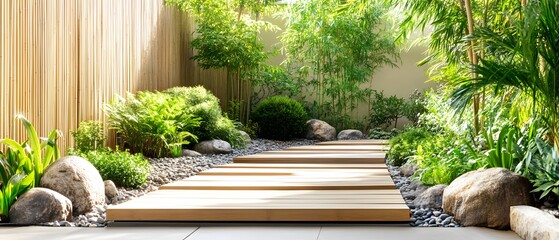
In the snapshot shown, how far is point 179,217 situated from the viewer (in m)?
3.81

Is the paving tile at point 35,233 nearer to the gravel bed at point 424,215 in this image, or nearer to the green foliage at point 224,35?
the gravel bed at point 424,215

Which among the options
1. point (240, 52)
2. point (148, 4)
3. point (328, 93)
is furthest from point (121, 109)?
point (328, 93)

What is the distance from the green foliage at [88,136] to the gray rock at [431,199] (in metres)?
2.91

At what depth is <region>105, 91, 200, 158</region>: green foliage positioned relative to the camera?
22.9 ft

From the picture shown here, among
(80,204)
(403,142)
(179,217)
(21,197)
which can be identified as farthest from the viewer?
(403,142)

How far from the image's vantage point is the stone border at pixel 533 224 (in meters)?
3.05

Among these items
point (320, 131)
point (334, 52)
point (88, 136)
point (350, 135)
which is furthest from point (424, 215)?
point (334, 52)

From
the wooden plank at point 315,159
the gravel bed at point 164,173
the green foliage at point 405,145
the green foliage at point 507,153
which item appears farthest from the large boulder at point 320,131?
the green foliage at point 507,153

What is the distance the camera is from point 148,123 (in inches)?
277

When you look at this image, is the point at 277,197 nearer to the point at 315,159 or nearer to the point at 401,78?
the point at 315,159

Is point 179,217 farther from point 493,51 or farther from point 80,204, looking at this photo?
point 493,51

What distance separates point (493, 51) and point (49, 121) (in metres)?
3.23

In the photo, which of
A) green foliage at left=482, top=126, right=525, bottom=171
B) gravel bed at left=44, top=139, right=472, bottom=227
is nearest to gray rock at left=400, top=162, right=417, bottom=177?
gravel bed at left=44, top=139, right=472, bottom=227

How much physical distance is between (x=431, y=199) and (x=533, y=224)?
3.92 ft
